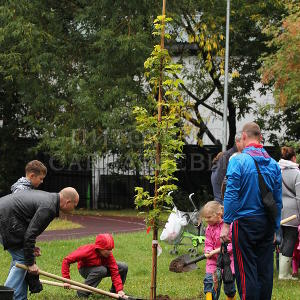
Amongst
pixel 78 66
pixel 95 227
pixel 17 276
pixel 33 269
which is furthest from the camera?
pixel 78 66

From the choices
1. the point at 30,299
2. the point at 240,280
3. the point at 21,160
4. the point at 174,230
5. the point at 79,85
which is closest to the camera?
the point at 240,280

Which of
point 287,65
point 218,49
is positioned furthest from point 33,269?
point 218,49

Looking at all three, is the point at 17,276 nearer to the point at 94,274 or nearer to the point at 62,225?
the point at 94,274

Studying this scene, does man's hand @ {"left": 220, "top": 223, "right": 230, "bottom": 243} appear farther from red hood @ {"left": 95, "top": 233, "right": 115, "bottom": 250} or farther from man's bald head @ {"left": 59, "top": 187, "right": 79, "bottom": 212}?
red hood @ {"left": 95, "top": 233, "right": 115, "bottom": 250}

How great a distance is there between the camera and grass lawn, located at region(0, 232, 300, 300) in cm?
925

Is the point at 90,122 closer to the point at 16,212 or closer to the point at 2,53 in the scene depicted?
the point at 2,53

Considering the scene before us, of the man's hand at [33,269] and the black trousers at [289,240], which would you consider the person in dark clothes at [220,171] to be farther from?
the man's hand at [33,269]

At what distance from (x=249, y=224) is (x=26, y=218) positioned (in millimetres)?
2179

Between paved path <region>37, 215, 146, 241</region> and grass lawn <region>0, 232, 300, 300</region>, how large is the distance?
4.30 ft

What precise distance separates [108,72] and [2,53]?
312 cm

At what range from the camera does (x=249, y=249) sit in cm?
704

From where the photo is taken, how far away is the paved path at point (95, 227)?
16.2 m

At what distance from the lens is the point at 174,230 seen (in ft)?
40.2

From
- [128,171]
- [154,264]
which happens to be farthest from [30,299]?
[128,171]
